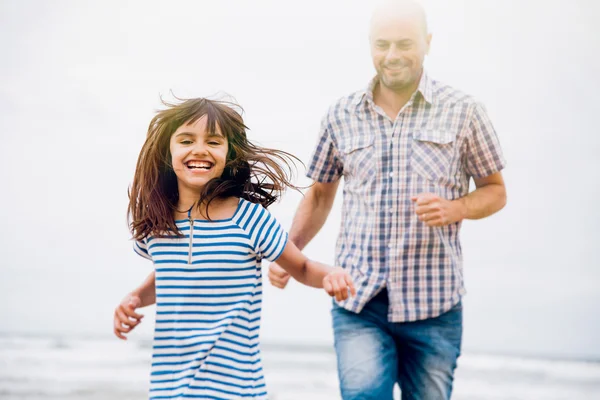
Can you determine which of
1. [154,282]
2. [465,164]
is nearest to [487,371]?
[465,164]

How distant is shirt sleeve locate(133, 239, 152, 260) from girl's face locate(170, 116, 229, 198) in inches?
8.4

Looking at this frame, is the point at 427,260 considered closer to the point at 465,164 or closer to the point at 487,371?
the point at 465,164

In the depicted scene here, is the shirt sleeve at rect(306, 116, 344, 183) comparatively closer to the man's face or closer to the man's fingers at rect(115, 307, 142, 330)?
the man's face

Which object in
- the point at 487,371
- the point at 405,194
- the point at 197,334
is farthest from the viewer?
the point at 487,371

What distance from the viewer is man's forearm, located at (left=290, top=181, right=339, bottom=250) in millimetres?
3359

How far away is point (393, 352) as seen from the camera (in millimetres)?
2980

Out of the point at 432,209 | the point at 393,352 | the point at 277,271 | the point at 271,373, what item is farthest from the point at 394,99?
the point at 271,373

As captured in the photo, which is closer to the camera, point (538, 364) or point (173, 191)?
point (173, 191)

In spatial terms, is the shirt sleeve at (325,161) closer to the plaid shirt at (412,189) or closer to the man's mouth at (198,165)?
the plaid shirt at (412,189)

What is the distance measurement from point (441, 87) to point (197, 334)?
148 centimetres

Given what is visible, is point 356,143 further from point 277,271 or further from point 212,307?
point 212,307

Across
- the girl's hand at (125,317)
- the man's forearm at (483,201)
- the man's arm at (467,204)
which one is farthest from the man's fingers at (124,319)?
the man's forearm at (483,201)

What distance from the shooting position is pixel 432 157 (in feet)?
9.90

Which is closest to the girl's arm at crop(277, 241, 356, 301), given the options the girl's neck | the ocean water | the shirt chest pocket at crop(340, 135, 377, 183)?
the girl's neck
